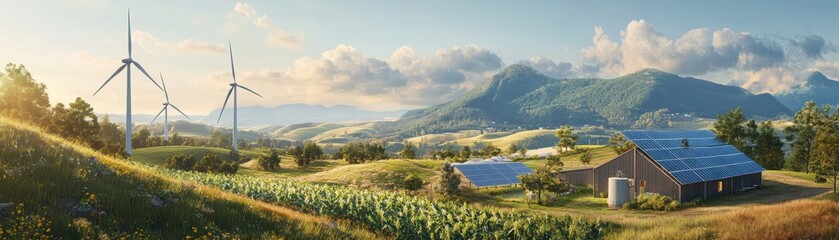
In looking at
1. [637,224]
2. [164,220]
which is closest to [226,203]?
[164,220]

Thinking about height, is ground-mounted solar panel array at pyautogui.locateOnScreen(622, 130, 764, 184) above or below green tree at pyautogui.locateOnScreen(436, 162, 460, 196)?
above

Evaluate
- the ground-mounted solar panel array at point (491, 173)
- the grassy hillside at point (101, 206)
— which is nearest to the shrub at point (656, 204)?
the ground-mounted solar panel array at point (491, 173)

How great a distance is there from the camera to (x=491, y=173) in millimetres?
80312

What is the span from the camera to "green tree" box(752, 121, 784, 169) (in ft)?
352

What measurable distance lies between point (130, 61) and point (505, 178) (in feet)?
217

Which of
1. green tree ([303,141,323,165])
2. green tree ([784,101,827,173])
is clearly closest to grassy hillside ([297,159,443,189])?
green tree ([303,141,323,165])

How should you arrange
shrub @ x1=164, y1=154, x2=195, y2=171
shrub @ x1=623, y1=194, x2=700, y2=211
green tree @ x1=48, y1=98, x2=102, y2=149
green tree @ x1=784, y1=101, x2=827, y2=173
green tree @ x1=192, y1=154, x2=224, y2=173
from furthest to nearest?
green tree @ x1=784, y1=101, x2=827, y2=173, shrub @ x1=164, y1=154, x2=195, y2=171, green tree @ x1=192, y1=154, x2=224, y2=173, green tree @ x1=48, y1=98, x2=102, y2=149, shrub @ x1=623, y1=194, x2=700, y2=211

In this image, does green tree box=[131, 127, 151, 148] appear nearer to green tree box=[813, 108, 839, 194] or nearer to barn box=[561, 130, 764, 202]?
barn box=[561, 130, 764, 202]

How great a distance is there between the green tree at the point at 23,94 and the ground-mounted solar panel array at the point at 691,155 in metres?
94.7

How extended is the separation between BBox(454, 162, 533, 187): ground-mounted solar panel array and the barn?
938 centimetres

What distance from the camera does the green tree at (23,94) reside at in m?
89.8

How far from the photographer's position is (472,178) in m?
75.1

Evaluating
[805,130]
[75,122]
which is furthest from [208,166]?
[805,130]

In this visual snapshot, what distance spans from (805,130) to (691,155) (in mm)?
49967
